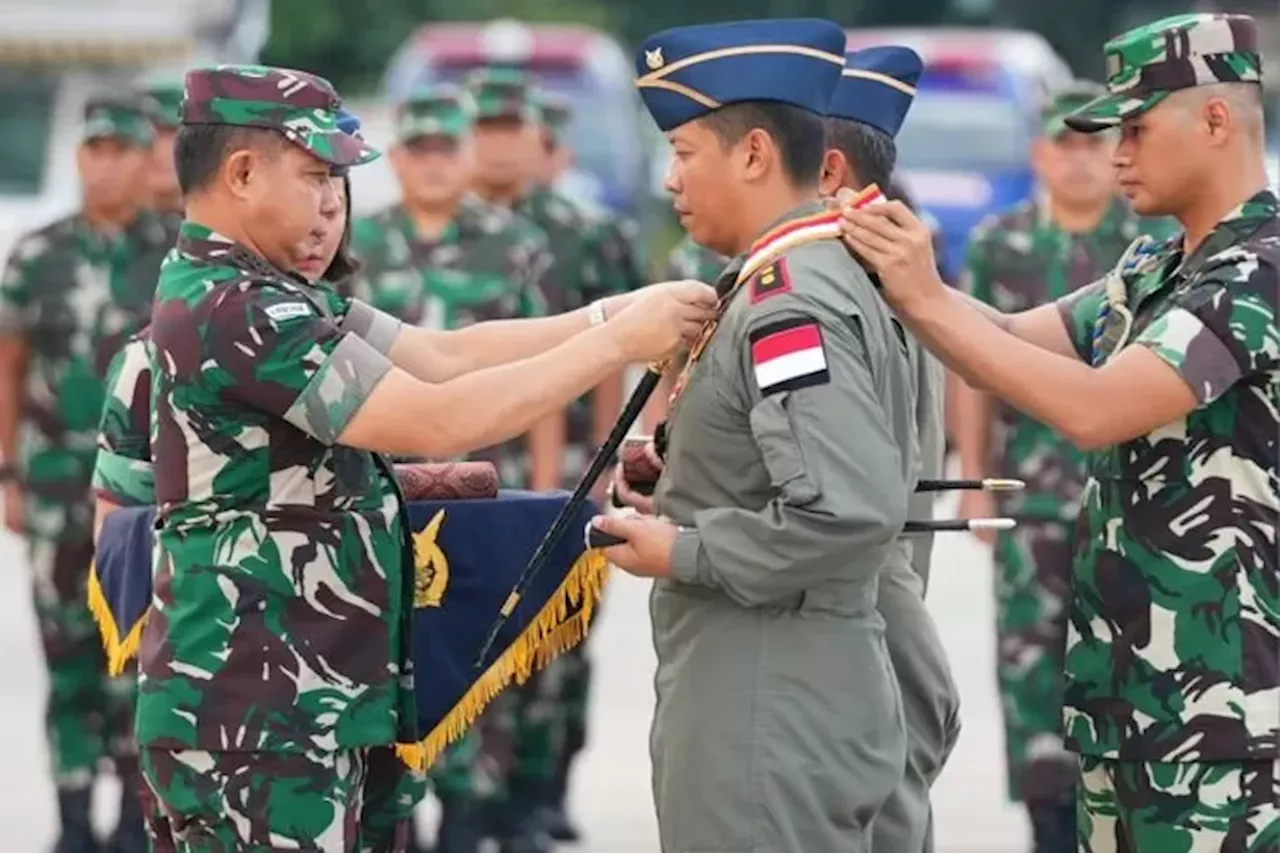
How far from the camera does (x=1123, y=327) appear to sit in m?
5.46

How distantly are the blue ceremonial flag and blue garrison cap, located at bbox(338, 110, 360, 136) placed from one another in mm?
700

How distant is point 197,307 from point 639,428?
5.12 meters

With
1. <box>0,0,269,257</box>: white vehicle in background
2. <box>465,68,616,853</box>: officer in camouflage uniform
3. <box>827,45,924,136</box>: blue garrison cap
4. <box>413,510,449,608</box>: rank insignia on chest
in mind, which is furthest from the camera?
<box>0,0,269,257</box>: white vehicle in background

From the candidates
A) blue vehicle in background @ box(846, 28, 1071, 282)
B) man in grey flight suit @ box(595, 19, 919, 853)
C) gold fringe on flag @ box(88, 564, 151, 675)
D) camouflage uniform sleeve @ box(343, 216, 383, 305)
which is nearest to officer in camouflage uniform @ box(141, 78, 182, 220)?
camouflage uniform sleeve @ box(343, 216, 383, 305)

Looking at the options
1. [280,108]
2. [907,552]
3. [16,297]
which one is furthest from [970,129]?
[280,108]

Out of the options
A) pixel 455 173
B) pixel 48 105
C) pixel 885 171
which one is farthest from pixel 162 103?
pixel 48 105

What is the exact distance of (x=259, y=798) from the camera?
5152mm

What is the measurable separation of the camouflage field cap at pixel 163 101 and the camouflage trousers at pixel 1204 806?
452 centimetres

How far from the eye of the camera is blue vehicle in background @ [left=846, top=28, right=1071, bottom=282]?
21938 mm

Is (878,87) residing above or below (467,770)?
above

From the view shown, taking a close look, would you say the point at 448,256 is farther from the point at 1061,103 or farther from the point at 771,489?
the point at 771,489

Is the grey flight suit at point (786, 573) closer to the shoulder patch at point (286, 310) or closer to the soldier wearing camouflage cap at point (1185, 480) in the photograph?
the soldier wearing camouflage cap at point (1185, 480)

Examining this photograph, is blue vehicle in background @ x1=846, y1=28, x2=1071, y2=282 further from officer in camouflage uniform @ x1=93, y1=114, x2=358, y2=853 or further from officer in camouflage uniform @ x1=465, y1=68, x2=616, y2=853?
officer in camouflage uniform @ x1=93, y1=114, x2=358, y2=853

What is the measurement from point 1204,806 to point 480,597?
53.3 inches
